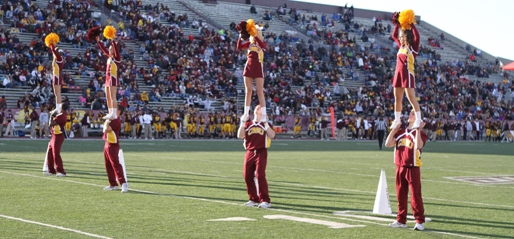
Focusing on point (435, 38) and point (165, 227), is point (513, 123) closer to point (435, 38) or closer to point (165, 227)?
point (435, 38)

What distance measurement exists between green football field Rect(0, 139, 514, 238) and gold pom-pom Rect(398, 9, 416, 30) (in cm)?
235

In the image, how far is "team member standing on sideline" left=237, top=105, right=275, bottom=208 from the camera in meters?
10.6

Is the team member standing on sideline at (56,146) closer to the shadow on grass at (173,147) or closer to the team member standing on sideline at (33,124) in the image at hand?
A: the shadow on grass at (173,147)

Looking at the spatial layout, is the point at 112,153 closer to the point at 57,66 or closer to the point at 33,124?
the point at 57,66

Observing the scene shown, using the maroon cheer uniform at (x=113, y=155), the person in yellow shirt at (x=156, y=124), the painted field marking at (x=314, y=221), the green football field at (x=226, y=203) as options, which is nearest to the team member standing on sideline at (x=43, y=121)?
the person in yellow shirt at (x=156, y=124)

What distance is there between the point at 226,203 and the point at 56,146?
16.9 feet

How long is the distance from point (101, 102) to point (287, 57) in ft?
54.6

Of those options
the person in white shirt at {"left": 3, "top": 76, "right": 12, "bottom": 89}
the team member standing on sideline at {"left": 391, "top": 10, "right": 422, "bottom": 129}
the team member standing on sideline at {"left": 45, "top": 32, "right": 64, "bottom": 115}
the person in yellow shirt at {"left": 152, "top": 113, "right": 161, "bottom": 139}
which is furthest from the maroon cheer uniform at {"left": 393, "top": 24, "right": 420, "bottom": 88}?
the person in white shirt at {"left": 3, "top": 76, "right": 12, "bottom": 89}

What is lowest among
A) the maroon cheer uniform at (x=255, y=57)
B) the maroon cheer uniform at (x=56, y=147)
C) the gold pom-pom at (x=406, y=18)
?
the maroon cheer uniform at (x=56, y=147)

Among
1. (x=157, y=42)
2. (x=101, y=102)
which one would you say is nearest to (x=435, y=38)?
(x=157, y=42)

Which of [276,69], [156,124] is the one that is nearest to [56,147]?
[156,124]

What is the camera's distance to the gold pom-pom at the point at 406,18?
8586mm

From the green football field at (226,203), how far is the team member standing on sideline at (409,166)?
0.19 meters

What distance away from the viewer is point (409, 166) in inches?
346
